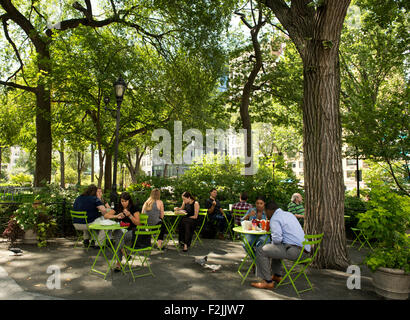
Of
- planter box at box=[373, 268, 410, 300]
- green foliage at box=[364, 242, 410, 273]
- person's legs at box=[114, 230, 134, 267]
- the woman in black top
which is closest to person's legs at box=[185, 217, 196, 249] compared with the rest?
the woman in black top

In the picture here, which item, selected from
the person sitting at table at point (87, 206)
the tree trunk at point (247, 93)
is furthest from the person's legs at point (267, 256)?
the tree trunk at point (247, 93)

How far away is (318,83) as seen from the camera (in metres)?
6.79

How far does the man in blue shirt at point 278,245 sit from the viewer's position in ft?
17.5

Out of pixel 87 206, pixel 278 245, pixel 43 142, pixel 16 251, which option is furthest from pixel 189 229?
pixel 43 142

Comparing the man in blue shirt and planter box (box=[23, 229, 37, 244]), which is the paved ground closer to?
the man in blue shirt

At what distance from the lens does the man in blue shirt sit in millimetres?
5332

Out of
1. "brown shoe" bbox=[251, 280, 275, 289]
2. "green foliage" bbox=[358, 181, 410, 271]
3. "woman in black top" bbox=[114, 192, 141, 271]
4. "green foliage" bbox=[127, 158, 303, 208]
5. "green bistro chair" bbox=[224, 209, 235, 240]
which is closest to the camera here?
"green foliage" bbox=[358, 181, 410, 271]

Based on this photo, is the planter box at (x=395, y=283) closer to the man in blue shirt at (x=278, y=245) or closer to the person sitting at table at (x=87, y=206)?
the man in blue shirt at (x=278, y=245)

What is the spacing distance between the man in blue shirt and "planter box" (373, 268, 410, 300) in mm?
1267

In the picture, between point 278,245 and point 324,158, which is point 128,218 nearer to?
point 278,245

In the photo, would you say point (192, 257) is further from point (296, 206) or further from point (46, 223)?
point (46, 223)

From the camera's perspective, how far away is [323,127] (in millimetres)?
6699

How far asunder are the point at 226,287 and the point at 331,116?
4253 millimetres
